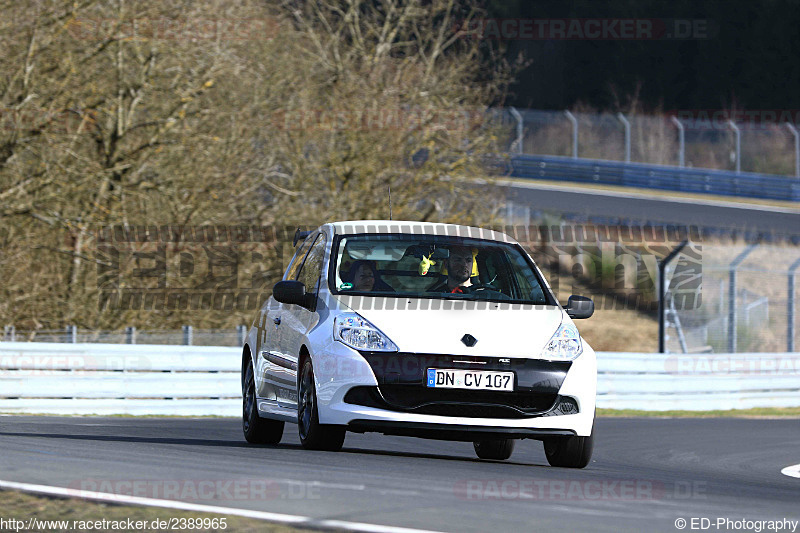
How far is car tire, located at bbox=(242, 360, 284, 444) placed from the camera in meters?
10.9

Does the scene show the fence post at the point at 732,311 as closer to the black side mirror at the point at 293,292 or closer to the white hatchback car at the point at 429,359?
the white hatchback car at the point at 429,359

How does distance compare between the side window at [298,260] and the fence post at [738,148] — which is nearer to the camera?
the side window at [298,260]

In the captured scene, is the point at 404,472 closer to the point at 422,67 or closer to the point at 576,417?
the point at 576,417

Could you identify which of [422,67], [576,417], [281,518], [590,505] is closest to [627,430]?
[576,417]

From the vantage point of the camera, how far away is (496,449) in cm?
1106

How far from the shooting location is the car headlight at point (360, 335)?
896 cm

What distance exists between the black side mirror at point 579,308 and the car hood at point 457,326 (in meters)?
0.36

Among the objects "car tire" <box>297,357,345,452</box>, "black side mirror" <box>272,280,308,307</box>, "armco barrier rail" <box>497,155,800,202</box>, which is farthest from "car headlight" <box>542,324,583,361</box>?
"armco barrier rail" <box>497,155,800,202</box>

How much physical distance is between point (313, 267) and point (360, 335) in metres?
1.68

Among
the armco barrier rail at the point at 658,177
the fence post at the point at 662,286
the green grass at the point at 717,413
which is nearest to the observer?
the green grass at the point at 717,413

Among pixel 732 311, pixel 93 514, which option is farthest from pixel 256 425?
pixel 732 311

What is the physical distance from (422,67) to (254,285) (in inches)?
272

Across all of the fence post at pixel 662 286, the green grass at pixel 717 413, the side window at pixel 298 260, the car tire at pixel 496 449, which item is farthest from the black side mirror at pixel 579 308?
the fence post at pixel 662 286

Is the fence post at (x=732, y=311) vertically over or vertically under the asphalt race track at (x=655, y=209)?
under
